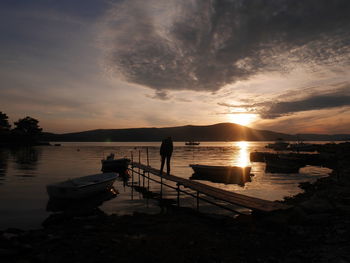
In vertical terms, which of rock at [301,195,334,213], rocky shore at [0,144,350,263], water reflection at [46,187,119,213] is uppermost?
rock at [301,195,334,213]

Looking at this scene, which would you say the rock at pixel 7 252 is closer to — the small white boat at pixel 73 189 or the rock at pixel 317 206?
the small white boat at pixel 73 189

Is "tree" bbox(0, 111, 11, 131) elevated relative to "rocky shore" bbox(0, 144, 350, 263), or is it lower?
elevated

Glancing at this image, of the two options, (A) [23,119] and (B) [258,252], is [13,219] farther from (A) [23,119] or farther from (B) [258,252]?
(A) [23,119]

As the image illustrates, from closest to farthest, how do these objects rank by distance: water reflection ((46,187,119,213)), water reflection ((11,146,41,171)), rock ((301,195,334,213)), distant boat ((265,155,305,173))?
1. rock ((301,195,334,213))
2. water reflection ((46,187,119,213))
3. distant boat ((265,155,305,173))
4. water reflection ((11,146,41,171))

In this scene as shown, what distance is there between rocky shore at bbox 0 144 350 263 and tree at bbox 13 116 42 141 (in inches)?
6089

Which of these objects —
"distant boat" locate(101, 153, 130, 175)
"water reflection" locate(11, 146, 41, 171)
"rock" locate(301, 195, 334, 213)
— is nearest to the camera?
"rock" locate(301, 195, 334, 213)

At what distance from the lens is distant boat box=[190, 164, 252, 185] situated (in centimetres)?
3219

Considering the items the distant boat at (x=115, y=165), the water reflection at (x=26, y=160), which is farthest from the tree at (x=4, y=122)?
the distant boat at (x=115, y=165)

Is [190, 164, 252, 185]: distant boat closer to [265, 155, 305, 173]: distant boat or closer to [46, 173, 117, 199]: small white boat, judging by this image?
[265, 155, 305, 173]: distant boat

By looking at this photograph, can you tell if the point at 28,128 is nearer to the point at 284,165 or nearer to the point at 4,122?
the point at 4,122

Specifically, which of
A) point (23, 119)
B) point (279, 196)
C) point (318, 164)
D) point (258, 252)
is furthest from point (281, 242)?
point (23, 119)

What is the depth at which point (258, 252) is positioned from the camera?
8.78m

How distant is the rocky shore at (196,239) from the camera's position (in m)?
8.47

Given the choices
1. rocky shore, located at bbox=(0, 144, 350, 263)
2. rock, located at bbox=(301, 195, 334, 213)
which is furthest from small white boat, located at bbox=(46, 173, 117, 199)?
rock, located at bbox=(301, 195, 334, 213)
